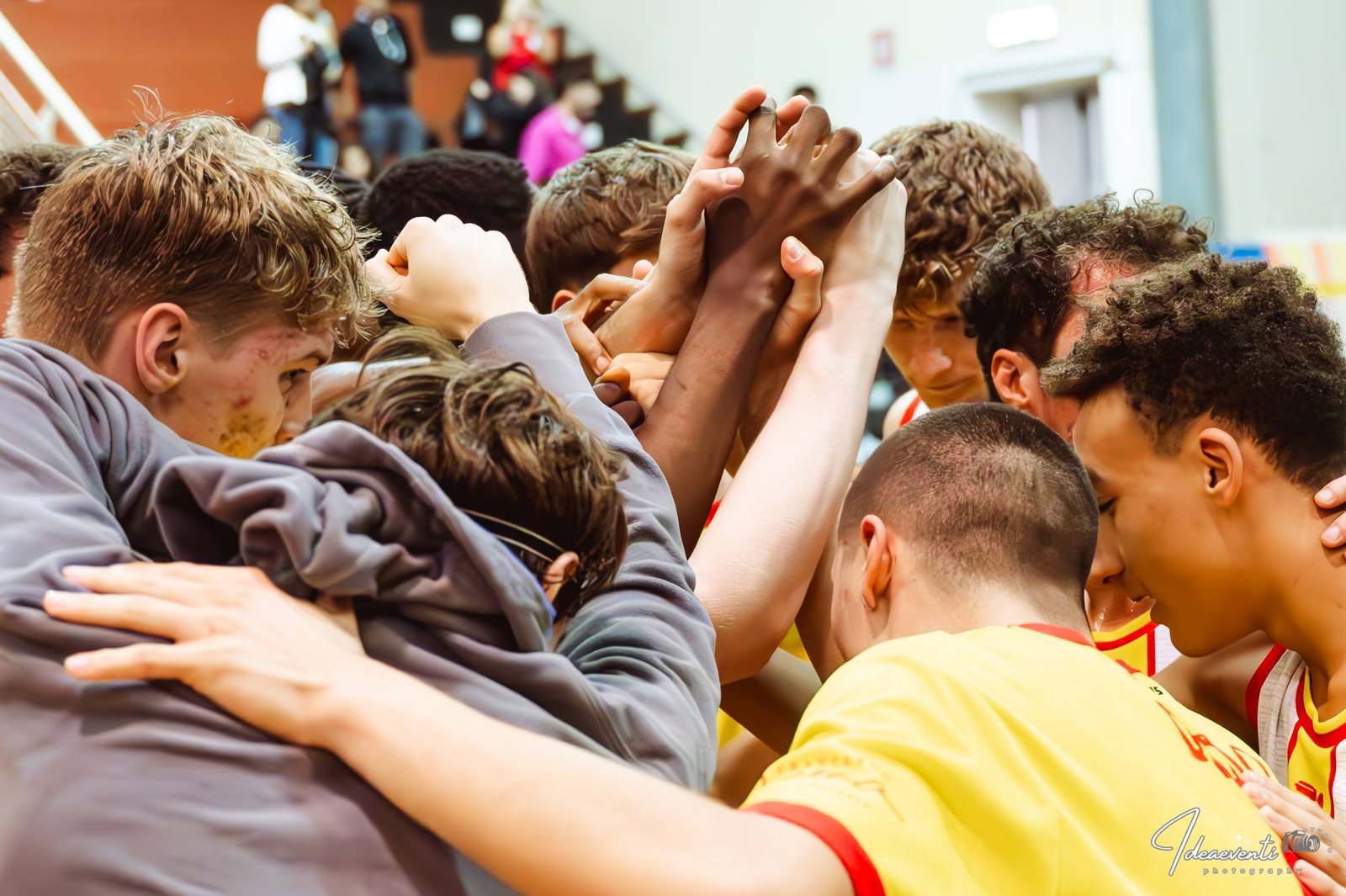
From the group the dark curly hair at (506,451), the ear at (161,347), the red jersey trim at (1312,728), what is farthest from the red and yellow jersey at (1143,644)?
the ear at (161,347)

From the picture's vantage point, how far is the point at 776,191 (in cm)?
189

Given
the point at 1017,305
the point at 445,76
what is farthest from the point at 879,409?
the point at 1017,305

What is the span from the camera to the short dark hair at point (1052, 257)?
94.3 inches

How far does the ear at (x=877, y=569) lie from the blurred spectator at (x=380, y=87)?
898 cm

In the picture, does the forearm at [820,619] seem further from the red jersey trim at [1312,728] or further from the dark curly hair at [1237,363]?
the red jersey trim at [1312,728]

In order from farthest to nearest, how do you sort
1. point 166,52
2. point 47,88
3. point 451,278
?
point 166,52 < point 47,88 < point 451,278

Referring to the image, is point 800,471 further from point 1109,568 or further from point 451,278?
point 1109,568

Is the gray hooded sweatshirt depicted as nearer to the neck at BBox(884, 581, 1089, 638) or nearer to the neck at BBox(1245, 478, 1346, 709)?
the neck at BBox(884, 581, 1089, 638)

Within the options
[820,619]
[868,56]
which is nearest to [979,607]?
[820,619]

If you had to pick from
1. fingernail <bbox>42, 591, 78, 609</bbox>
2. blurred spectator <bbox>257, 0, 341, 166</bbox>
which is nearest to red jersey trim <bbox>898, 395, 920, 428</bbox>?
fingernail <bbox>42, 591, 78, 609</bbox>

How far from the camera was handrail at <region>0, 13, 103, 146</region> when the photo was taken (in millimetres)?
6148

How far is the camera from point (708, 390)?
1.82 meters

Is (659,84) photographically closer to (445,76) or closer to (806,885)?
(445,76)

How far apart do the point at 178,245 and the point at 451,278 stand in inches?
14.5
